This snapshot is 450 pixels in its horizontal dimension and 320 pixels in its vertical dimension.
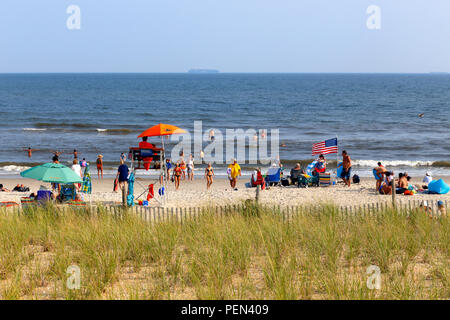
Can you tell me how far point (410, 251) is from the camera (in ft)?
27.2

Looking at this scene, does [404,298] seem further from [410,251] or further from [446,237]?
[446,237]

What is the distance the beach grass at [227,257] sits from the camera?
671 cm

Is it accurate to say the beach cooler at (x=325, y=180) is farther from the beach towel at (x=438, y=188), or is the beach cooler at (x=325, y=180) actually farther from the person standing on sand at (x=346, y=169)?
the beach towel at (x=438, y=188)

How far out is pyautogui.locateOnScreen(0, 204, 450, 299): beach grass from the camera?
6.71 meters

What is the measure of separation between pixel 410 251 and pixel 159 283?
4.10 meters

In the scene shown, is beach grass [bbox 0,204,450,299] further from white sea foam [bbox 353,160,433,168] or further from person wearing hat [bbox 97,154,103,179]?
white sea foam [bbox 353,160,433,168]

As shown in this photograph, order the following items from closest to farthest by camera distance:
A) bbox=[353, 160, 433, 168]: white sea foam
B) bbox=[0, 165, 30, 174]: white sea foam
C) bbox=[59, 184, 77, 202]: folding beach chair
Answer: bbox=[59, 184, 77, 202]: folding beach chair → bbox=[0, 165, 30, 174]: white sea foam → bbox=[353, 160, 433, 168]: white sea foam

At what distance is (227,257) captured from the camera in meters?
7.81

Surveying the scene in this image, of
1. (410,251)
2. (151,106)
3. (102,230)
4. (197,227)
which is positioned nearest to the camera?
(410,251)

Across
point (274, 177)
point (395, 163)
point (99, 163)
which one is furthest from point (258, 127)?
point (274, 177)

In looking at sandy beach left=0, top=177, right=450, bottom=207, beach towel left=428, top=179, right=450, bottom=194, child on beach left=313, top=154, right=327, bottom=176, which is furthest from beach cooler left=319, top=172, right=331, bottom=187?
beach towel left=428, top=179, right=450, bottom=194

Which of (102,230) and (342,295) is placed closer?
(342,295)

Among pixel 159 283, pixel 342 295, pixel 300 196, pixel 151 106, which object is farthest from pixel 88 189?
pixel 151 106

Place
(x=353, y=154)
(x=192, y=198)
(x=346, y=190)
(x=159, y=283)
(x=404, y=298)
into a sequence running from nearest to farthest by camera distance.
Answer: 1. (x=404, y=298)
2. (x=159, y=283)
3. (x=192, y=198)
4. (x=346, y=190)
5. (x=353, y=154)
